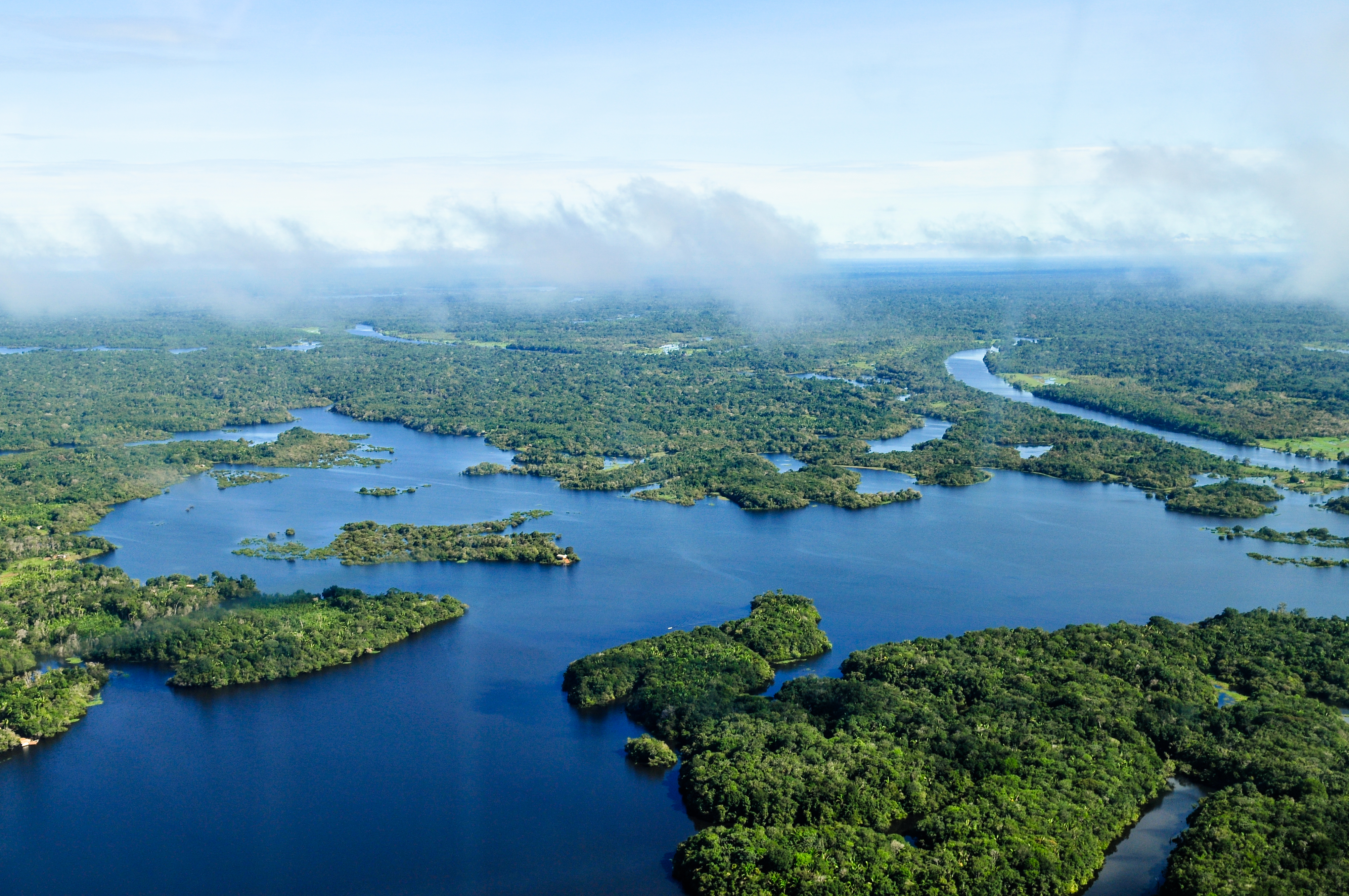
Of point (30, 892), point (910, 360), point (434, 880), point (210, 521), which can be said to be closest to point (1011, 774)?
point (434, 880)

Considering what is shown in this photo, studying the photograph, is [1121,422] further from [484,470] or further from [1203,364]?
[484,470]

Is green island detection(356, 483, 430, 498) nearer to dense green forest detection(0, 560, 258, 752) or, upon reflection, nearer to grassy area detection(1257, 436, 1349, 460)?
dense green forest detection(0, 560, 258, 752)

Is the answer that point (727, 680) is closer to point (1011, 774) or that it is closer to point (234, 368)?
point (1011, 774)

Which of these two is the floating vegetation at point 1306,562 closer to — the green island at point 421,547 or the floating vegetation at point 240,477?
the green island at point 421,547

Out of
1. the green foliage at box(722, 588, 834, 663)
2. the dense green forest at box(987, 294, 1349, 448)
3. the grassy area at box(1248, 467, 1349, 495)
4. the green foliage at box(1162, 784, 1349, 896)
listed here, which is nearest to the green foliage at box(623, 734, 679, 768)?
the green foliage at box(722, 588, 834, 663)

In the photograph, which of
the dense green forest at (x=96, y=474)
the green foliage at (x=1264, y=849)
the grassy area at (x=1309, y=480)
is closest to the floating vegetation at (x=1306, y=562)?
the grassy area at (x=1309, y=480)

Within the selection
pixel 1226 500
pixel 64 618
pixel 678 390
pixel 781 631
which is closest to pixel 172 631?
pixel 64 618
